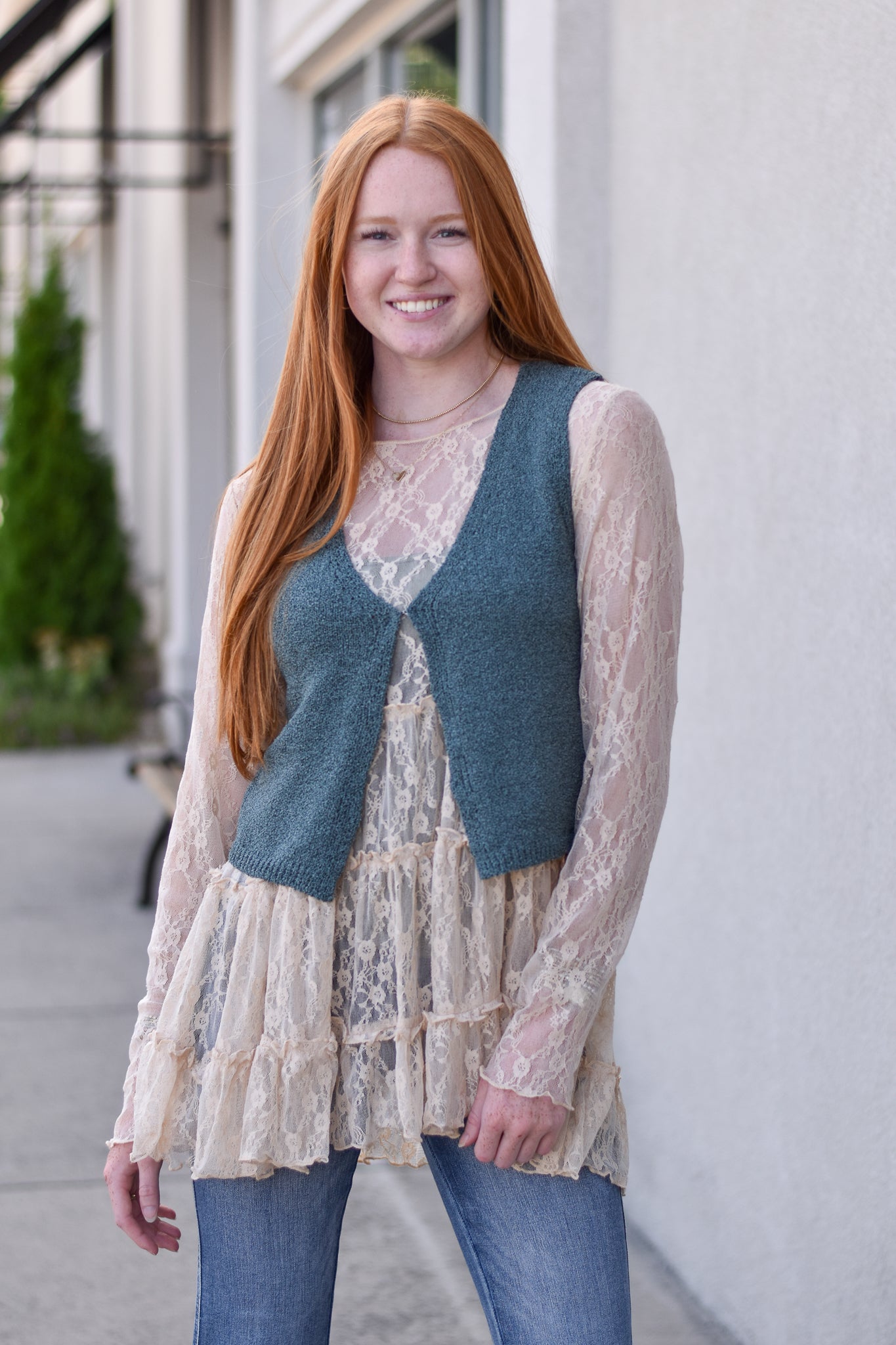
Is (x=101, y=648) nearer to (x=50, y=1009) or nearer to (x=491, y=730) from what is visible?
(x=50, y=1009)

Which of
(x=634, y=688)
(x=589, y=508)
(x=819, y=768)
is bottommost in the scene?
(x=819, y=768)

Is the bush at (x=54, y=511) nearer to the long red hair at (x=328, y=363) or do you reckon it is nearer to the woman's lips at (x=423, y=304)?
the long red hair at (x=328, y=363)

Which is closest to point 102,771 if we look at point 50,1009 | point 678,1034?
point 50,1009

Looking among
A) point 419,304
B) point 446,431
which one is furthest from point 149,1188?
point 419,304

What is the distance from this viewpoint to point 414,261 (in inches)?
67.9

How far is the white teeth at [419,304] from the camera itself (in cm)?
175

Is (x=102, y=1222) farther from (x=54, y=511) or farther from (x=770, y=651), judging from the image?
(x=54, y=511)

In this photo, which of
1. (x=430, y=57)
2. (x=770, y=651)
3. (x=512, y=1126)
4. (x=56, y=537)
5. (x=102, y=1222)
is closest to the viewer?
(x=512, y=1126)

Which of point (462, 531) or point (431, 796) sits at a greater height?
point (462, 531)

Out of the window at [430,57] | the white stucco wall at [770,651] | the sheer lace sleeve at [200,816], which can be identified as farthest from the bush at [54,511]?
the sheer lace sleeve at [200,816]

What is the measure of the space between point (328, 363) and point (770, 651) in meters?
1.12

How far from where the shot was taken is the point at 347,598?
1.71m

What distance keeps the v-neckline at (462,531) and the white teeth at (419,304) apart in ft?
0.42

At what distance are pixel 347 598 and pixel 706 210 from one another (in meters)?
1.52
